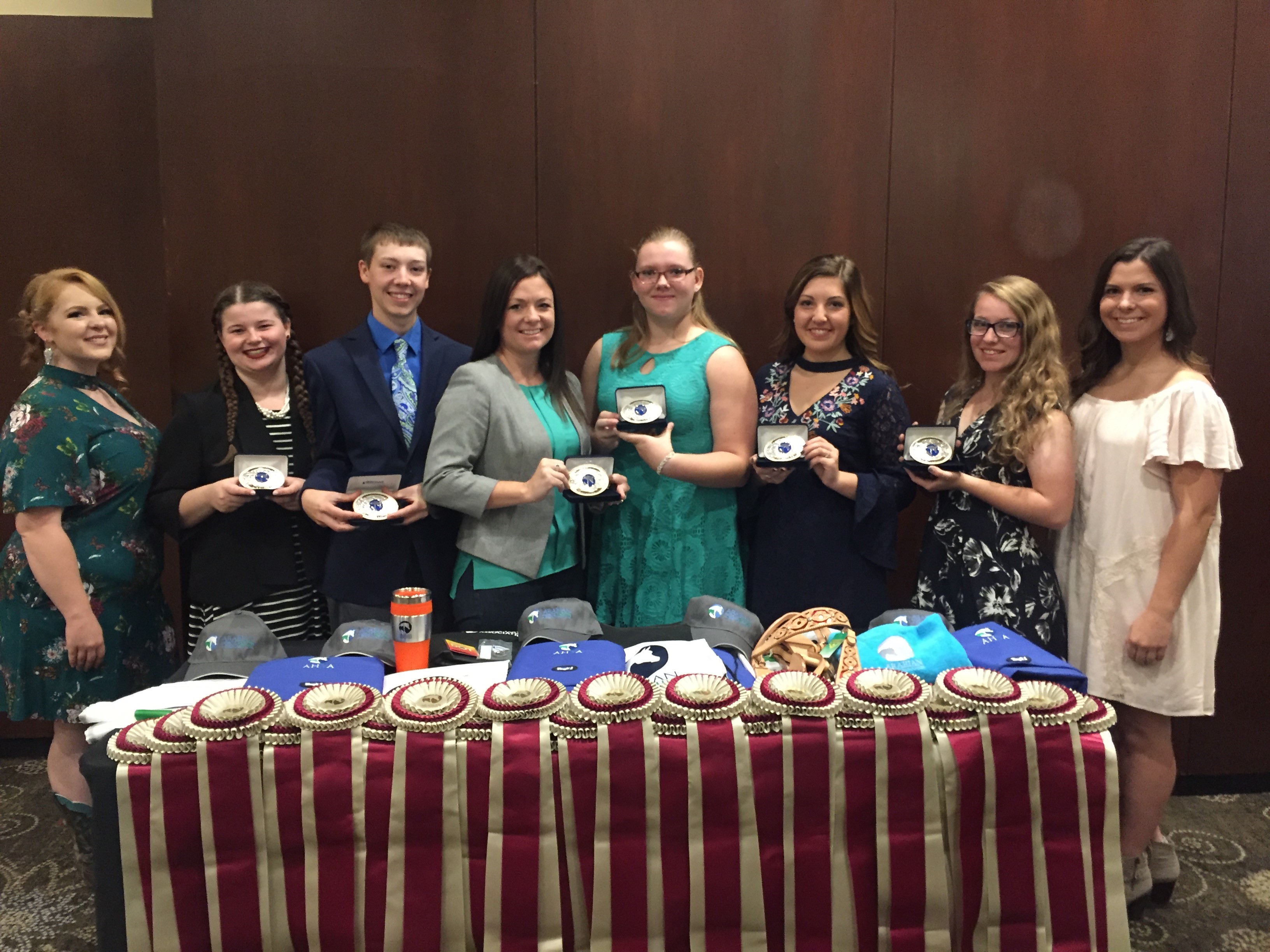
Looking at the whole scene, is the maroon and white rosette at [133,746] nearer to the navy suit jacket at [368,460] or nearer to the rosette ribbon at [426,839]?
the rosette ribbon at [426,839]

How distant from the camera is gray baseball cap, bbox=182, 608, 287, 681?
174cm

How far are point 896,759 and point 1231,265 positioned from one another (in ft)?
9.30

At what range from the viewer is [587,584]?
9.20 feet

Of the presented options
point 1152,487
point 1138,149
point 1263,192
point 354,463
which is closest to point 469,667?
point 354,463

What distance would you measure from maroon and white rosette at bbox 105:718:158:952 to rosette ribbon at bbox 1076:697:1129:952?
4.78 feet

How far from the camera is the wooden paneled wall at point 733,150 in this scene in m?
3.04

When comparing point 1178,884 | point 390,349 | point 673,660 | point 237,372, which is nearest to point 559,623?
point 673,660

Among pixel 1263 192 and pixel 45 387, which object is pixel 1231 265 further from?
pixel 45 387

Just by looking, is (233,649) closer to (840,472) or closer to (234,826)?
(234,826)

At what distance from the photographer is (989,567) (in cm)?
246

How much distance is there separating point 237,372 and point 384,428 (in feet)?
1.57

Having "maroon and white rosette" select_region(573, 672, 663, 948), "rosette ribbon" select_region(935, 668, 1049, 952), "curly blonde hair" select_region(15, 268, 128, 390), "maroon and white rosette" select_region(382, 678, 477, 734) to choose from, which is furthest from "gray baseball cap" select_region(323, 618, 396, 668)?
"curly blonde hair" select_region(15, 268, 128, 390)

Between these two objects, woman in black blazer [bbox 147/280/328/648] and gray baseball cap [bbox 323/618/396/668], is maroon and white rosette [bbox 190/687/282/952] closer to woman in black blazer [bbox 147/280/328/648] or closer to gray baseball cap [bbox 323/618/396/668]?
gray baseball cap [bbox 323/618/396/668]

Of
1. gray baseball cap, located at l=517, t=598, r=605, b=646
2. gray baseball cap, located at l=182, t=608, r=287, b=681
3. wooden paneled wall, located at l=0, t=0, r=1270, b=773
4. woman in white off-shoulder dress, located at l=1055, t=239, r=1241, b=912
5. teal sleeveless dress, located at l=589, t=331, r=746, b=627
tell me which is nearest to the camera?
gray baseball cap, located at l=182, t=608, r=287, b=681
